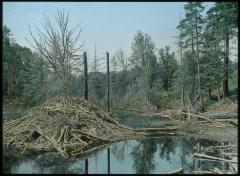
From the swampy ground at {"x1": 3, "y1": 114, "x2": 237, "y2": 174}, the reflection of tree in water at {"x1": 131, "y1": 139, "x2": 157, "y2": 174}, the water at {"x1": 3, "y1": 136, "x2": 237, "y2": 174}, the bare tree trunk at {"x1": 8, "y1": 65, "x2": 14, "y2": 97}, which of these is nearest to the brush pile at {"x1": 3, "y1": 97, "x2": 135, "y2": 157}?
the swampy ground at {"x1": 3, "y1": 114, "x2": 237, "y2": 174}

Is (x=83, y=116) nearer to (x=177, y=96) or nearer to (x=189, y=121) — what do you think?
(x=189, y=121)

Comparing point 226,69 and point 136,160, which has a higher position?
point 226,69

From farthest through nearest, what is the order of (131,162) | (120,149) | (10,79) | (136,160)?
(10,79)
(120,149)
(136,160)
(131,162)

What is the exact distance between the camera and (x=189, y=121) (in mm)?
23688

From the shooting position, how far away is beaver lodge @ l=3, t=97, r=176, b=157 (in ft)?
49.9

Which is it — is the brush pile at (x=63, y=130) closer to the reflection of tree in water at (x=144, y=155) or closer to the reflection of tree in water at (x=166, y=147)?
the reflection of tree in water at (x=144, y=155)

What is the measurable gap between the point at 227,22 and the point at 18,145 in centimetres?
2697

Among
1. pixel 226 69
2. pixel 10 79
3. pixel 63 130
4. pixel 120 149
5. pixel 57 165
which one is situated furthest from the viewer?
pixel 10 79

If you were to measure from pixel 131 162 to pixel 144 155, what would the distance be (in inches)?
55.8

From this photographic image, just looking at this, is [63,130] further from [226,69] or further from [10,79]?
[10,79]

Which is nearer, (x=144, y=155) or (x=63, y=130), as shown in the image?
(x=144, y=155)

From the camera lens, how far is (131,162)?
41.8 ft

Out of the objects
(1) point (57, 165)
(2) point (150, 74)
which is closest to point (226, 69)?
(2) point (150, 74)

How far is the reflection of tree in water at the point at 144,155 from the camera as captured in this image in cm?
1159
